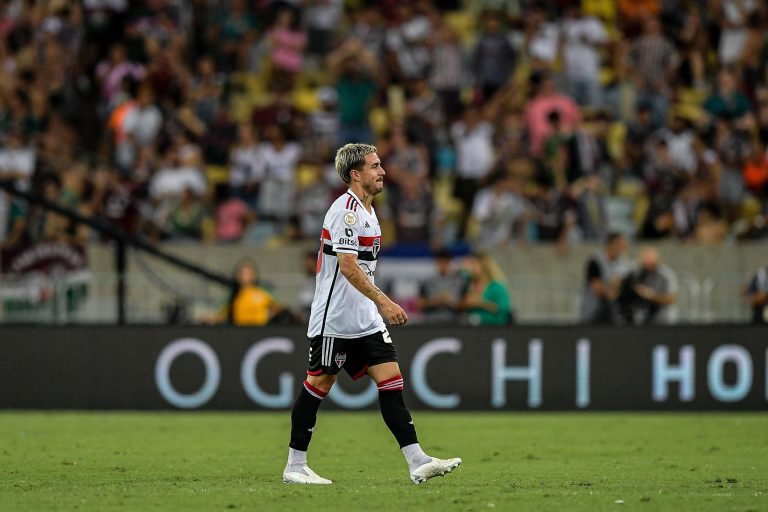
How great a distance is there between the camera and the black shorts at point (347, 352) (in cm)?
1018

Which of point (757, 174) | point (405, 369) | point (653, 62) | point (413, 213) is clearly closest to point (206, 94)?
point (413, 213)

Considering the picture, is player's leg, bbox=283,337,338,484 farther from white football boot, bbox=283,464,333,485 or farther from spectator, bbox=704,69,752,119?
spectator, bbox=704,69,752,119

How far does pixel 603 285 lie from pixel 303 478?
8584 millimetres

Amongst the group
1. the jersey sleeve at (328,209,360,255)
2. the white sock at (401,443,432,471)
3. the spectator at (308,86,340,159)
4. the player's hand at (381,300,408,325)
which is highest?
the spectator at (308,86,340,159)

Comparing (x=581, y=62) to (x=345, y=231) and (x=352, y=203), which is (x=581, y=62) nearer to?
(x=352, y=203)

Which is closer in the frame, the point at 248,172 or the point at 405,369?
the point at 405,369

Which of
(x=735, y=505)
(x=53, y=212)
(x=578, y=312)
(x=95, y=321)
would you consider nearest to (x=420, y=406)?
(x=578, y=312)

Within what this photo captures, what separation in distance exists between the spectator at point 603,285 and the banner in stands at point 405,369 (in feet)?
1.63

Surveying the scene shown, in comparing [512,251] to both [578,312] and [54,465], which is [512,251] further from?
[54,465]

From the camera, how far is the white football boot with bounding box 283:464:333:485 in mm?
10250

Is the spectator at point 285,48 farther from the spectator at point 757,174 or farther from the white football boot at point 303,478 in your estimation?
the white football boot at point 303,478

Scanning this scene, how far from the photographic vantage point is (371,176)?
10141 mm

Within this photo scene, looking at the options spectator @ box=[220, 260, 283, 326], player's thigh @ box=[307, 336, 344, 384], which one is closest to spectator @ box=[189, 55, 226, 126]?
spectator @ box=[220, 260, 283, 326]

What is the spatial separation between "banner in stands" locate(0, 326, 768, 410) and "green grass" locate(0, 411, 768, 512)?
38 centimetres
